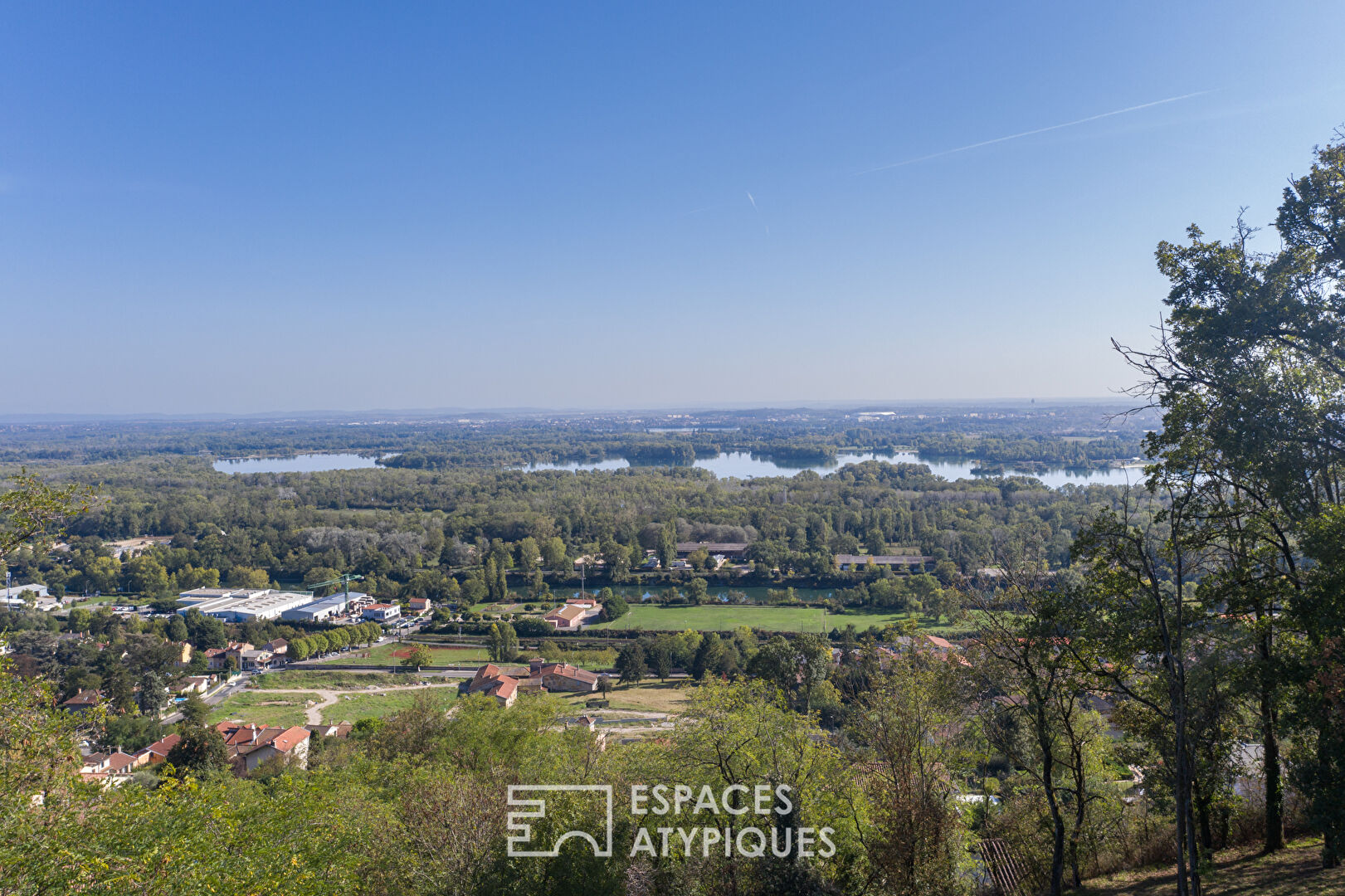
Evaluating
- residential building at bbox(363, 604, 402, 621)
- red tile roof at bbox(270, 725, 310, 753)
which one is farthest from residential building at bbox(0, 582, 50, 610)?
red tile roof at bbox(270, 725, 310, 753)

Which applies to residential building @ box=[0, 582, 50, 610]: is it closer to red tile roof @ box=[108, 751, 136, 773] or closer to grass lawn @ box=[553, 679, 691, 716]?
red tile roof @ box=[108, 751, 136, 773]

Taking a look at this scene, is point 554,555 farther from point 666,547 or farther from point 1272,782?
point 1272,782

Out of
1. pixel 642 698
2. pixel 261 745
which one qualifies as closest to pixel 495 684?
pixel 642 698

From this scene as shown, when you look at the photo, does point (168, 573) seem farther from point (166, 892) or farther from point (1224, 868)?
point (1224, 868)

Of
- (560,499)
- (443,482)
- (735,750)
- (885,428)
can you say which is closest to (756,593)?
(560,499)

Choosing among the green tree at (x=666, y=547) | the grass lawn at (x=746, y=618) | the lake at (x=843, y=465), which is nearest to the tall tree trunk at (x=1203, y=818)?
the grass lawn at (x=746, y=618)
